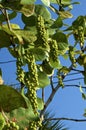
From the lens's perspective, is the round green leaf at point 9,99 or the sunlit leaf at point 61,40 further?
the sunlit leaf at point 61,40

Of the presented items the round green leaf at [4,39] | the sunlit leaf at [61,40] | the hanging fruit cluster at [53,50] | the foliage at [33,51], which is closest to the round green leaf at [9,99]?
the foliage at [33,51]

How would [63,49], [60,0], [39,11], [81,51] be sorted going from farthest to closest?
[81,51], [60,0], [63,49], [39,11]

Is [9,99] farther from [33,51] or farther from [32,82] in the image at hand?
[33,51]

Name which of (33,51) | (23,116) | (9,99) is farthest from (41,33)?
(9,99)

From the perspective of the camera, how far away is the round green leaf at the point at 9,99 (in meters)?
0.85

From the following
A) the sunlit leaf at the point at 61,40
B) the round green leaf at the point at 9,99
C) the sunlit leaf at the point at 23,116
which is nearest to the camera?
the round green leaf at the point at 9,99

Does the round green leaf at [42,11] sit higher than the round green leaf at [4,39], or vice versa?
the round green leaf at [42,11]

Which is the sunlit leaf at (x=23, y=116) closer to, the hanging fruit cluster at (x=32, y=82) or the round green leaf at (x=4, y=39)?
the hanging fruit cluster at (x=32, y=82)

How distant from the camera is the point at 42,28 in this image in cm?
126

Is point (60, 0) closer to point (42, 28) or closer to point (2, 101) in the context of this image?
point (42, 28)

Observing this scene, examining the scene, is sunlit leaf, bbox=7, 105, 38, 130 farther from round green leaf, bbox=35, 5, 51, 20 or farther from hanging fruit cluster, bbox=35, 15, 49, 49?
round green leaf, bbox=35, 5, 51, 20

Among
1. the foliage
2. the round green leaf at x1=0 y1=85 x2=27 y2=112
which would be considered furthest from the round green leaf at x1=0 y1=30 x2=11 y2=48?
the round green leaf at x1=0 y1=85 x2=27 y2=112

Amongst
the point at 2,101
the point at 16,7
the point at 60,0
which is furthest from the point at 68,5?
the point at 2,101

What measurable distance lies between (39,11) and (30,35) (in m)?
0.23
